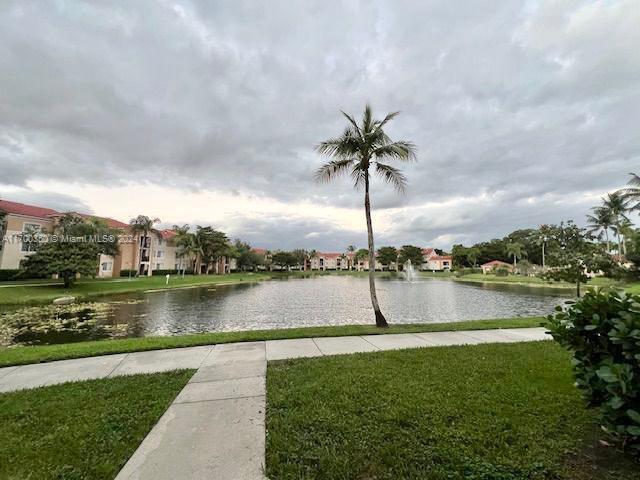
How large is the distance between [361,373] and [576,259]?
48.9 feet

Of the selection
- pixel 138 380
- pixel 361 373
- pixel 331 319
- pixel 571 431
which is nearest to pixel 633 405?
pixel 571 431

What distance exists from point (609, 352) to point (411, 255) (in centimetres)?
10335

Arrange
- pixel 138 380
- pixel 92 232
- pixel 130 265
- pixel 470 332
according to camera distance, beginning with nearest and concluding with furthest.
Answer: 1. pixel 138 380
2. pixel 470 332
3. pixel 92 232
4. pixel 130 265

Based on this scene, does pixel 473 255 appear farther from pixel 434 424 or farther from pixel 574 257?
pixel 434 424

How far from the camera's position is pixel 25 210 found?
3650 cm

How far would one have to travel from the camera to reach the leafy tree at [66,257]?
88.8ft

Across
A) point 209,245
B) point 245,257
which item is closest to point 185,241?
point 209,245

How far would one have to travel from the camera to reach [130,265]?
49781 millimetres

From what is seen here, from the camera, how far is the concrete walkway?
3029mm

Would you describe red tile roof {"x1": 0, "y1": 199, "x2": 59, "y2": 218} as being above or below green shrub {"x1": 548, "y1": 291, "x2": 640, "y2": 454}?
above

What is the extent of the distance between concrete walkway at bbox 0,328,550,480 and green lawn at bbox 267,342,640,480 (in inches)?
11.4

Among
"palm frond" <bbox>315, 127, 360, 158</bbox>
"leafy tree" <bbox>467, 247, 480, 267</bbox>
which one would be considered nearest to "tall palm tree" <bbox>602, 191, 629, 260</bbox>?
"leafy tree" <bbox>467, 247, 480, 267</bbox>

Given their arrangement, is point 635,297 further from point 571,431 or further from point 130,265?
point 130,265

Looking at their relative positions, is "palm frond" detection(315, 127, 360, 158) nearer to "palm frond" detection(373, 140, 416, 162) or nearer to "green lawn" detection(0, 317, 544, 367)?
"palm frond" detection(373, 140, 416, 162)
